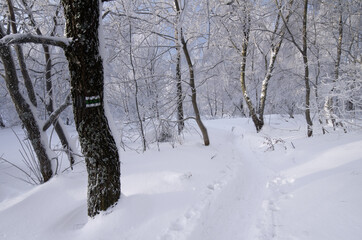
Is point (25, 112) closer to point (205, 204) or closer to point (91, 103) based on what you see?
point (91, 103)

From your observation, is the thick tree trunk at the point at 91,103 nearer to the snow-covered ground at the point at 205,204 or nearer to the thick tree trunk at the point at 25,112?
the snow-covered ground at the point at 205,204

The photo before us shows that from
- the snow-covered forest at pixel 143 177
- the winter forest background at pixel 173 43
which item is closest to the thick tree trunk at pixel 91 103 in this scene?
the snow-covered forest at pixel 143 177

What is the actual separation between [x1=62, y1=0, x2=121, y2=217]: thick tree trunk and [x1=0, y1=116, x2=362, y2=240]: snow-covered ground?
284 mm

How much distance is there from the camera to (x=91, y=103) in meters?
1.90

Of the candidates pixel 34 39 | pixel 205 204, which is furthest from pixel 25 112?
pixel 205 204

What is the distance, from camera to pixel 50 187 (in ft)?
8.75

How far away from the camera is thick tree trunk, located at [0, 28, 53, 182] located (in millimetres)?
3260

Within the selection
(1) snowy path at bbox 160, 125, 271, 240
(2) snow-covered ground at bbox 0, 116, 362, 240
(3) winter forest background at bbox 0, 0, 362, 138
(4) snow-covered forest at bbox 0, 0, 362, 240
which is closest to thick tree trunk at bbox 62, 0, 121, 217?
(4) snow-covered forest at bbox 0, 0, 362, 240

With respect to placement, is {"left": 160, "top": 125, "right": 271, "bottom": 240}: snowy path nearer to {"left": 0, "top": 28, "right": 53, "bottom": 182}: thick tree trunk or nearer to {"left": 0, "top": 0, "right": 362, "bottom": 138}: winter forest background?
{"left": 0, "top": 0, "right": 362, "bottom": 138}: winter forest background

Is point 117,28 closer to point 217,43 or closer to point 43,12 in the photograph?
point 43,12

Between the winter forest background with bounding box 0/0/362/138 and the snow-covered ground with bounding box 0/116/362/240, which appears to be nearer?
the snow-covered ground with bounding box 0/116/362/240

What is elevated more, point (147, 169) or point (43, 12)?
point (43, 12)

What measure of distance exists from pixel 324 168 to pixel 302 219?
1.56 m

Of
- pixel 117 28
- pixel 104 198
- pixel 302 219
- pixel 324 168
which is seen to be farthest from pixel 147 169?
pixel 117 28
